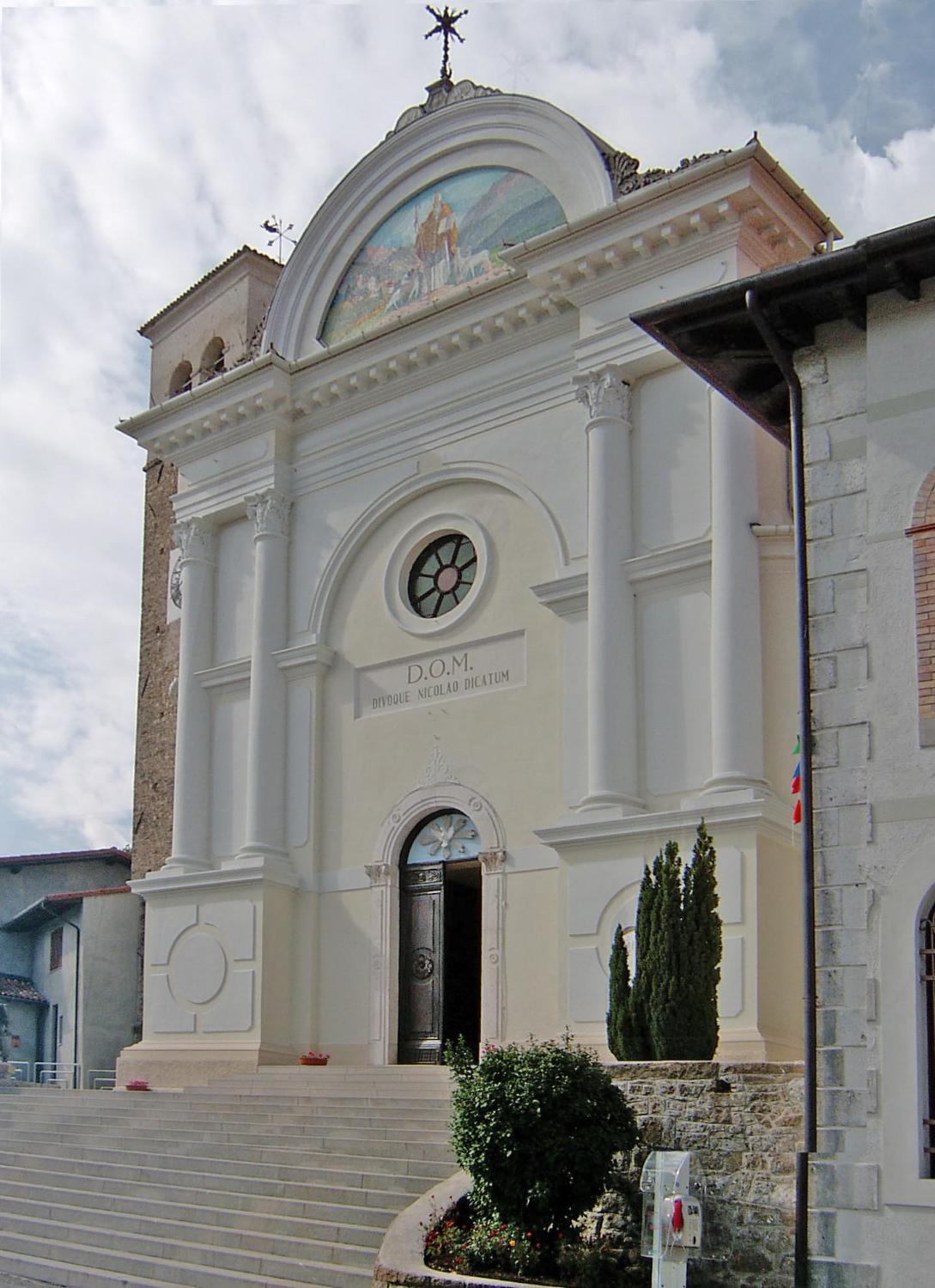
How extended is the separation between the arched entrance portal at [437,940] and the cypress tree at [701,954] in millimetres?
6716

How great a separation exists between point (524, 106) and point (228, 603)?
8.37 m

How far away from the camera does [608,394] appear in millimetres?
19734

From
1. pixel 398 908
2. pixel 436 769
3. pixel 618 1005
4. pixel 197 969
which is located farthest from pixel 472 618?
pixel 618 1005

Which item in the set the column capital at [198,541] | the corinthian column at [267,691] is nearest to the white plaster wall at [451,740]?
the corinthian column at [267,691]

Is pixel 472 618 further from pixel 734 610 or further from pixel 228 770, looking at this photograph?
pixel 228 770

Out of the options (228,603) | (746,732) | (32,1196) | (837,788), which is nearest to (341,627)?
(228,603)

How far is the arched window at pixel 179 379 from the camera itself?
98.0 feet

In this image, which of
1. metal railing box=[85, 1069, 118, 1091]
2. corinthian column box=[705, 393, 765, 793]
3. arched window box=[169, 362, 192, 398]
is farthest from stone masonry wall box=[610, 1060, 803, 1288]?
arched window box=[169, 362, 192, 398]

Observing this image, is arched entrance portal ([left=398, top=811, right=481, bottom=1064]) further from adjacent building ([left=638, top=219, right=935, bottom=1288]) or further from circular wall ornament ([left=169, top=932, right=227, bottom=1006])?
adjacent building ([left=638, top=219, right=935, bottom=1288])

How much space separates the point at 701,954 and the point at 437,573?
9.30 meters

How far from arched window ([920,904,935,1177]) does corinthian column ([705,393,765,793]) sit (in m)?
7.07

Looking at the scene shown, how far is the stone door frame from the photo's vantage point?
19.6 m

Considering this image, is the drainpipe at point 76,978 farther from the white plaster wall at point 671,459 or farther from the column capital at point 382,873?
the white plaster wall at point 671,459

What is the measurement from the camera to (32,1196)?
17.1 metres
